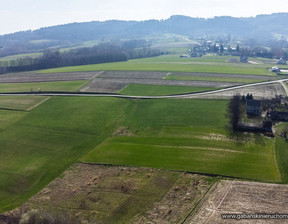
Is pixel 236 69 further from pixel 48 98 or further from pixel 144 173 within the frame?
pixel 144 173

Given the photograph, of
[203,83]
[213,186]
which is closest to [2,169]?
[213,186]

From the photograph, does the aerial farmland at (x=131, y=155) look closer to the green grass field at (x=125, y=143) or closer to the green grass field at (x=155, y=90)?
the green grass field at (x=125, y=143)

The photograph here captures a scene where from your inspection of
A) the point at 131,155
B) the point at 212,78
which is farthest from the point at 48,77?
the point at 131,155

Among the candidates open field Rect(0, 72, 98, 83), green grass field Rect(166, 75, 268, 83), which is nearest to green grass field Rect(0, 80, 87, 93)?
open field Rect(0, 72, 98, 83)

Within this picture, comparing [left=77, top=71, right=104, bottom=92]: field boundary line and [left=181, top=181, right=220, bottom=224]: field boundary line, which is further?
[left=77, top=71, right=104, bottom=92]: field boundary line

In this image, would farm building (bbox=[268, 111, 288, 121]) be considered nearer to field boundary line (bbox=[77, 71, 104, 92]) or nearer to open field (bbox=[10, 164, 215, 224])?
open field (bbox=[10, 164, 215, 224])

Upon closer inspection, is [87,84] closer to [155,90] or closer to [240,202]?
[155,90]

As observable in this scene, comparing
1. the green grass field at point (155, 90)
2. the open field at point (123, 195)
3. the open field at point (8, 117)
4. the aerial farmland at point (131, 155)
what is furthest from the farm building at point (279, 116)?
the open field at point (8, 117)

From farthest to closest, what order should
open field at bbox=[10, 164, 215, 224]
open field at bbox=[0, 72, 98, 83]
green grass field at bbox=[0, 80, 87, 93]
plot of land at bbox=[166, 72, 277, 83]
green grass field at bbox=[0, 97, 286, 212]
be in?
open field at bbox=[0, 72, 98, 83]
plot of land at bbox=[166, 72, 277, 83]
green grass field at bbox=[0, 80, 87, 93]
green grass field at bbox=[0, 97, 286, 212]
open field at bbox=[10, 164, 215, 224]
